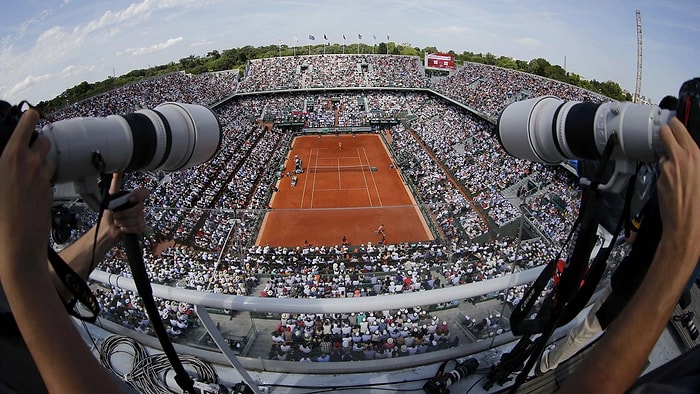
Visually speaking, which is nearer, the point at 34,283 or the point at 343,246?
the point at 34,283

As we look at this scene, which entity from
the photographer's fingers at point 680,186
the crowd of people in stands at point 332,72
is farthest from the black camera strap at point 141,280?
the crowd of people in stands at point 332,72

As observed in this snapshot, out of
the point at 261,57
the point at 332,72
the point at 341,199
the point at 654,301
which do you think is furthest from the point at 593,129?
the point at 261,57

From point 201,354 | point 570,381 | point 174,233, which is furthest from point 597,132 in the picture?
point 174,233

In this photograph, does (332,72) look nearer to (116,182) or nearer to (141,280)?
(116,182)

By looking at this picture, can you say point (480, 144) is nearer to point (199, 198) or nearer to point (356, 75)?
point (199, 198)

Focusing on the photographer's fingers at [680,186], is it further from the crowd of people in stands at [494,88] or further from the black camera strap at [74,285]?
the crowd of people in stands at [494,88]

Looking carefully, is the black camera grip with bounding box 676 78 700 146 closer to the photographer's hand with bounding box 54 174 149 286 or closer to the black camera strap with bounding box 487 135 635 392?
the black camera strap with bounding box 487 135 635 392
